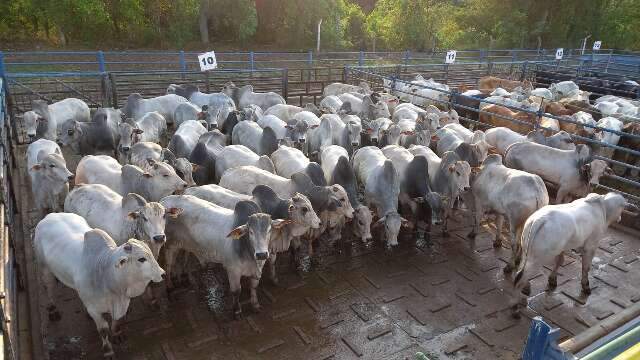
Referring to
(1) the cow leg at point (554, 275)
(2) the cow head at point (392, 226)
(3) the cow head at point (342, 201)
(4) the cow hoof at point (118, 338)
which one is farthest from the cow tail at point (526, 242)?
(4) the cow hoof at point (118, 338)

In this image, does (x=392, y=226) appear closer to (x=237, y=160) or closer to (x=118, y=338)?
(x=237, y=160)

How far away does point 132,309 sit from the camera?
5.62 meters

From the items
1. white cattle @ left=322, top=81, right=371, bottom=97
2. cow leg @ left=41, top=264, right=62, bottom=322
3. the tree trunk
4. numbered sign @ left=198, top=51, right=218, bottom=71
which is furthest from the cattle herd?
the tree trunk

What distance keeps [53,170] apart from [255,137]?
3670 mm

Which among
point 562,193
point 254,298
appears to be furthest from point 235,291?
point 562,193

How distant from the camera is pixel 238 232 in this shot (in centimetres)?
523

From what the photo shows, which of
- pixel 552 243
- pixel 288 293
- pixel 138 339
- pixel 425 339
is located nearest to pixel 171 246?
pixel 138 339

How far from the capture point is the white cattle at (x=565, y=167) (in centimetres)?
766

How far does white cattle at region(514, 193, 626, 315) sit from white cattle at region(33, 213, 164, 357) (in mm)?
4182

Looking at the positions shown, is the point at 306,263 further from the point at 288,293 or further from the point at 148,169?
the point at 148,169

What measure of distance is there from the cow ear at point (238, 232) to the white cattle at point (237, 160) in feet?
7.65

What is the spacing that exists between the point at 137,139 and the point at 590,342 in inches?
312

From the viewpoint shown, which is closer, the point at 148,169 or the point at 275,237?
the point at 275,237

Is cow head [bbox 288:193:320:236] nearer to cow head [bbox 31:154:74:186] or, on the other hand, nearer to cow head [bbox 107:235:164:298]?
cow head [bbox 107:235:164:298]
